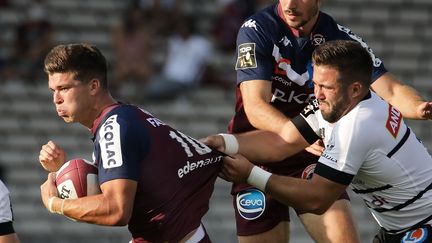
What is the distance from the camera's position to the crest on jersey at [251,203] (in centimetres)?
798

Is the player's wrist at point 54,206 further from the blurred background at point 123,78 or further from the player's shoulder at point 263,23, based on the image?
the blurred background at point 123,78

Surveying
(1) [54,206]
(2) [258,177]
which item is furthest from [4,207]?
(2) [258,177]

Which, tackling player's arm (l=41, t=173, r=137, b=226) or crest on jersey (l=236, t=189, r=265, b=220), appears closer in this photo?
tackling player's arm (l=41, t=173, r=137, b=226)

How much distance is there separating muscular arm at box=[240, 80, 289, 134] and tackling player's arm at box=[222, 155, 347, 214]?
25.2 inches

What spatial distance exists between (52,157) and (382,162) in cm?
202

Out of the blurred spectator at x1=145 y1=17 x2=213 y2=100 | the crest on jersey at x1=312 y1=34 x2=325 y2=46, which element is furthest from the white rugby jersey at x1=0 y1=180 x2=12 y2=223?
the blurred spectator at x1=145 y1=17 x2=213 y2=100

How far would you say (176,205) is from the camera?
6.45 m

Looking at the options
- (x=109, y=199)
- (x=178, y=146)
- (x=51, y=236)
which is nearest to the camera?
(x=109, y=199)

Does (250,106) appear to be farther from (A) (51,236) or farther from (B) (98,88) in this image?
(A) (51,236)

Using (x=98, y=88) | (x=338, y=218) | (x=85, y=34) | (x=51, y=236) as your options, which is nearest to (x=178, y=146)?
(x=98, y=88)

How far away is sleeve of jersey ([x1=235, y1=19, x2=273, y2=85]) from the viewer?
752 cm

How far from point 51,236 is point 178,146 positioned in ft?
27.8

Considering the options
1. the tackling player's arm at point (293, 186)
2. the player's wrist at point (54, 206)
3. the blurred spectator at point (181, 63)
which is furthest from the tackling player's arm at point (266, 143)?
the blurred spectator at point (181, 63)

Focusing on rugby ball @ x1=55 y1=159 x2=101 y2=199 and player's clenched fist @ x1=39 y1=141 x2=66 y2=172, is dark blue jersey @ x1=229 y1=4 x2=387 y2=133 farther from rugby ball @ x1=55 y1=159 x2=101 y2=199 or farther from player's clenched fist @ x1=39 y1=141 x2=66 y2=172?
rugby ball @ x1=55 y1=159 x2=101 y2=199
